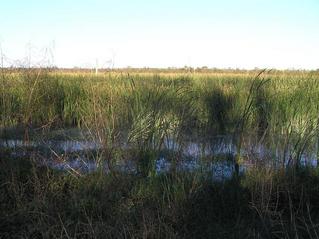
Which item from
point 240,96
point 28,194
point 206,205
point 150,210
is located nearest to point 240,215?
point 206,205

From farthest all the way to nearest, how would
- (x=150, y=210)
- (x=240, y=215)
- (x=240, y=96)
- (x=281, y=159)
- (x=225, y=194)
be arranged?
(x=240, y=96) → (x=281, y=159) → (x=225, y=194) → (x=240, y=215) → (x=150, y=210)

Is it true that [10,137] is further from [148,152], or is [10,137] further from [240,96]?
[240,96]

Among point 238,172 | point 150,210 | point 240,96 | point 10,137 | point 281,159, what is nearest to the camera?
point 150,210

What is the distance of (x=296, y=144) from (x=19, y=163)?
2.87m

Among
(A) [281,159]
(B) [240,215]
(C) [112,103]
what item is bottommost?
(B) [240,215]

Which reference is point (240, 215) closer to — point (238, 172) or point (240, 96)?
point (238, 172)

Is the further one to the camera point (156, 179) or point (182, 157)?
point (182, 157)

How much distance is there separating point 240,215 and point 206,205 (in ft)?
0.99

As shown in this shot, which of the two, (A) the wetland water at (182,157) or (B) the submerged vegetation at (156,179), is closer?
(B) the submerged vegetation at (156,179)

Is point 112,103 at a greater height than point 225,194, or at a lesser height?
greater

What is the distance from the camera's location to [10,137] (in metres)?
6.04

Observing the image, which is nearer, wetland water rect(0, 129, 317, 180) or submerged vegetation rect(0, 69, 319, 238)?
submerged vegetation rect(0, 69, 319, 238)

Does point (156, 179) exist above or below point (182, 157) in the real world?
below

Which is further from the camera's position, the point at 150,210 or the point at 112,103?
the point at 112,103
